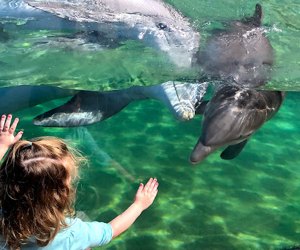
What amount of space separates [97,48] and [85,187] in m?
1.95

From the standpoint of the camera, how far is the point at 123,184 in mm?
6312

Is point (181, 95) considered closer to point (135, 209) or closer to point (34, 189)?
point (135, 209)

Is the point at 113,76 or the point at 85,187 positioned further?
the point at 113,76

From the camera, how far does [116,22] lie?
7.25m

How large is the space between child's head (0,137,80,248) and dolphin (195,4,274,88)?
168 inches

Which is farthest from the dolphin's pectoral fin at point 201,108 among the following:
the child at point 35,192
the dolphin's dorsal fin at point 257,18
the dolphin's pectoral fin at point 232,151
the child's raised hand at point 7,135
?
the child at point 35,192

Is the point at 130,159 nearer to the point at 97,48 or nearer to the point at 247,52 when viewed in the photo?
the point at 97,48

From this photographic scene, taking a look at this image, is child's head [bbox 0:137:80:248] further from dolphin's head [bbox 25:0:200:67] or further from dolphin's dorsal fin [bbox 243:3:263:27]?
dolphin's dorsal fin [bbox 243:3:263:27]

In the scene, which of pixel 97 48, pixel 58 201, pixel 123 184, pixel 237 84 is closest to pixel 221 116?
pixel 237 84

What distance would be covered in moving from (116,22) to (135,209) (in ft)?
13.2

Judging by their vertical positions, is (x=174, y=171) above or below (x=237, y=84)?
below

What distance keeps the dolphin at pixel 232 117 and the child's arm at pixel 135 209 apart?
60.2 inches

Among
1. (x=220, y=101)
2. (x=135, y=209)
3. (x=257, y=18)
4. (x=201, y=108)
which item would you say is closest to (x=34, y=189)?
(x=135, y=209)

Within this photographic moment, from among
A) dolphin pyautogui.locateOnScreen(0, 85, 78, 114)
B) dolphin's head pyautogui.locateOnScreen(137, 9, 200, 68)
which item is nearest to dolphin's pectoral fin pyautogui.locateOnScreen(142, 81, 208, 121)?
dolphin's head pyautogui.locateOnScreen(137, 9, 200, 68)
